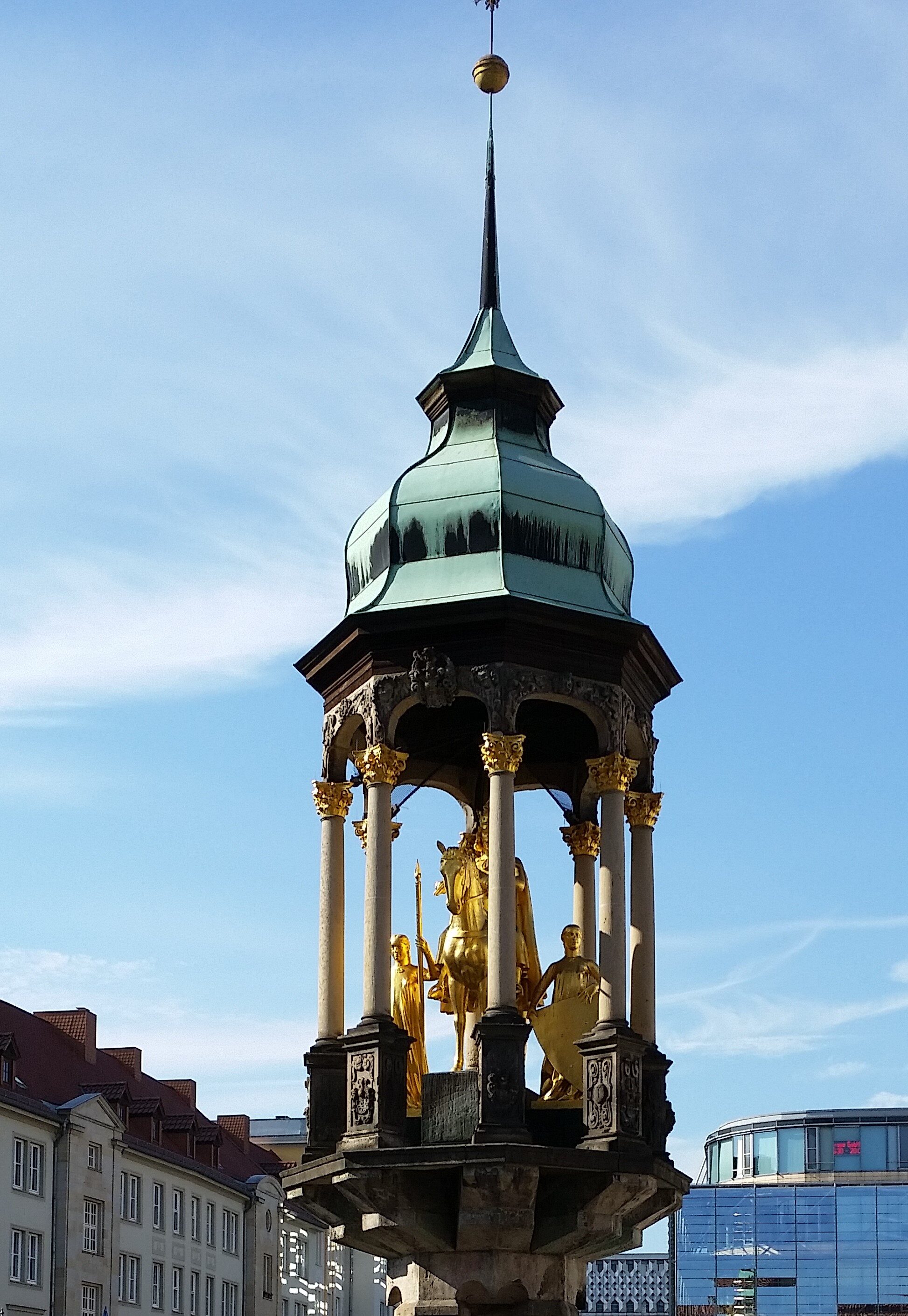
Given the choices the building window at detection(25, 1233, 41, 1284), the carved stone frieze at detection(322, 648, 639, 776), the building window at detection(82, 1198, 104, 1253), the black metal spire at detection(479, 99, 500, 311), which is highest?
the black metal spire at detection(479, 99, 500, 311)

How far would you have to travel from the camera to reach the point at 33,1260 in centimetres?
7044

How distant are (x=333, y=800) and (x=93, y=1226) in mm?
57947

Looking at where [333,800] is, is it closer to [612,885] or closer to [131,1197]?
[612,885]

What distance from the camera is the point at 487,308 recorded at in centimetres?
A: 2253

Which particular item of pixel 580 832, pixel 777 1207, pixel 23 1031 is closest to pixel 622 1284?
pixel 777 1207

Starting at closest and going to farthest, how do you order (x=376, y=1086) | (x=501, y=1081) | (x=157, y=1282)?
(x=501, y=1081)
(x=376, y=1086)
(x=157, y=1282)

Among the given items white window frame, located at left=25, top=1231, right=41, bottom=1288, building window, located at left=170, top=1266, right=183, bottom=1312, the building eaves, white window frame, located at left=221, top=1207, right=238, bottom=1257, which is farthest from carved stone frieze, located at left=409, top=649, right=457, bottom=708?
white window frame, located at left=221, top=1207, right=238, bottom=1257

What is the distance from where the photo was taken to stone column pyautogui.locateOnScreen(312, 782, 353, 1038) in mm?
20359

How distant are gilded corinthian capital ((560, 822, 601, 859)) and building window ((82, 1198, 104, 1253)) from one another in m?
55.5

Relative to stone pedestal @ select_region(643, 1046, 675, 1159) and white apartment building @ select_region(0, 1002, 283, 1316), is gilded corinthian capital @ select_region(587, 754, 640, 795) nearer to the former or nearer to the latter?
stone pedestal @ select_region(643, 1046, 675, 1159)

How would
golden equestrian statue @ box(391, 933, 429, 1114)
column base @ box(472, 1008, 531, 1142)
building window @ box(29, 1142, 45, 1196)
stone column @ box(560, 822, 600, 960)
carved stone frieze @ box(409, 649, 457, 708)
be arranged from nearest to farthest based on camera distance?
column base @ box(472, 1008, 531, 1142), carved stone frieze @ box(409, 649, 457, 708), golden equestrian statue @ box(391, 933, 429, 1114), stone column @ box(560, 822, 600, 960), building window @ box(29, 1142, 45, 1196)

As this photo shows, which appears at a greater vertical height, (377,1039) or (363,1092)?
(377,1039)

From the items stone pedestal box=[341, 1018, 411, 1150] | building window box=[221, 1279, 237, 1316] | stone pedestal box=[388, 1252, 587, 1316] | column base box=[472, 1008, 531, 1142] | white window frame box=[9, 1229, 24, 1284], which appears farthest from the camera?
building window box=[221, 1279, 237, 1316]

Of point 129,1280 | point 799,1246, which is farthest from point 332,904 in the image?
point 799,1246
